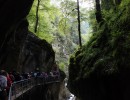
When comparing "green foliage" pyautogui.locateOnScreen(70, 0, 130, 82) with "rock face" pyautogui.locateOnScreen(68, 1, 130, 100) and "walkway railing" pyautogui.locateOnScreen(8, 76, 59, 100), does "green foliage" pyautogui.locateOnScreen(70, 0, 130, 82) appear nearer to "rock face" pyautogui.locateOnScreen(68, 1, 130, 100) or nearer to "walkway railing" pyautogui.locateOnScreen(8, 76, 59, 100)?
"rock face" pyautogui.locateOnScreen(68, 1, 130, 100)

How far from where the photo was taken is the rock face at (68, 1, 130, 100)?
41.9ft

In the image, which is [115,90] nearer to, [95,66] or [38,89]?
[95,66]

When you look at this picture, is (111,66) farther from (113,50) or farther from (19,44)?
(19,44)

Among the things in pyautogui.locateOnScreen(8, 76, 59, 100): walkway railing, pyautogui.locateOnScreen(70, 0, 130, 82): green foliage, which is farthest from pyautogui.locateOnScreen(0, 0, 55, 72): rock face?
pyautogui.locateOnScreen(70, 0, 130, 82): green foliage

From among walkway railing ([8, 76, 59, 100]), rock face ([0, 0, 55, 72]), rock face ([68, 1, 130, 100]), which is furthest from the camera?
walkway railing ([8, 76, 59, 100])

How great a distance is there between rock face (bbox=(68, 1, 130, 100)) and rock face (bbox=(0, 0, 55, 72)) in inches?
202

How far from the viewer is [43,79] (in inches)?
1104

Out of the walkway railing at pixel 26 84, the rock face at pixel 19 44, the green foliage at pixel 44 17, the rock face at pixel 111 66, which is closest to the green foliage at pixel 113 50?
the rock face at pixel 111 66

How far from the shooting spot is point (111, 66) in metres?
13.4

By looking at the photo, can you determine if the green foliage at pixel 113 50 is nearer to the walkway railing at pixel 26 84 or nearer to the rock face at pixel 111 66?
the rock face at pixel 111 66

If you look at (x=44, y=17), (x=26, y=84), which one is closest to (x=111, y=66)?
(x=26, y=84)

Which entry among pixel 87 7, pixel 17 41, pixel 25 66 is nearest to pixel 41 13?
pixel 87 7

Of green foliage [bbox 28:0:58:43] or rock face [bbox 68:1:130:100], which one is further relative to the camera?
green foliage [bbox 28:0:58:43]

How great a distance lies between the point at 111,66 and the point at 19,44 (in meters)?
13.6
